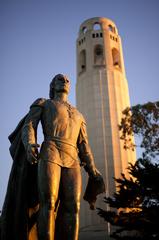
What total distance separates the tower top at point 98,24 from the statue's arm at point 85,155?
40.7 meters

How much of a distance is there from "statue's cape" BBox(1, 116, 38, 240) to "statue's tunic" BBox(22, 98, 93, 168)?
0.34 m

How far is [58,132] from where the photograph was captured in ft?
14.0

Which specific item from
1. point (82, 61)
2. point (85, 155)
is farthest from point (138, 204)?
point (82, 61)

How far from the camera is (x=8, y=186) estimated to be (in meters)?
4.11

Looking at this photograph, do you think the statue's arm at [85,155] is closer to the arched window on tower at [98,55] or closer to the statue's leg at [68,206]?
the statue's leg at [68,206]

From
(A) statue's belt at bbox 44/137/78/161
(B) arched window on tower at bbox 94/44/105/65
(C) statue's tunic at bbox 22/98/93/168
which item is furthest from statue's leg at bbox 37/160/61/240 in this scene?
(B) arched window on tower at bbox 94/44/105/65

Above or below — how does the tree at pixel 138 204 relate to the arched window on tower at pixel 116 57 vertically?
below

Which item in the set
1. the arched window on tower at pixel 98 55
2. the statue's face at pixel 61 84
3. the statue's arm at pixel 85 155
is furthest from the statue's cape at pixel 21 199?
the arched window on tower at pixel 98 55

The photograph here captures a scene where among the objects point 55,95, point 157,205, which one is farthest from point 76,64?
point 55,95

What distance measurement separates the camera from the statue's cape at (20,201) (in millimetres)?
3896

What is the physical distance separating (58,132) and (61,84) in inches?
32.8

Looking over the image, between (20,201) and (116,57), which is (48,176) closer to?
(20,201)

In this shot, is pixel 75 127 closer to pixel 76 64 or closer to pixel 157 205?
pixel 157 205

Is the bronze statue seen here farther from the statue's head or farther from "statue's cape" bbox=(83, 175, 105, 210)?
the statue's head
